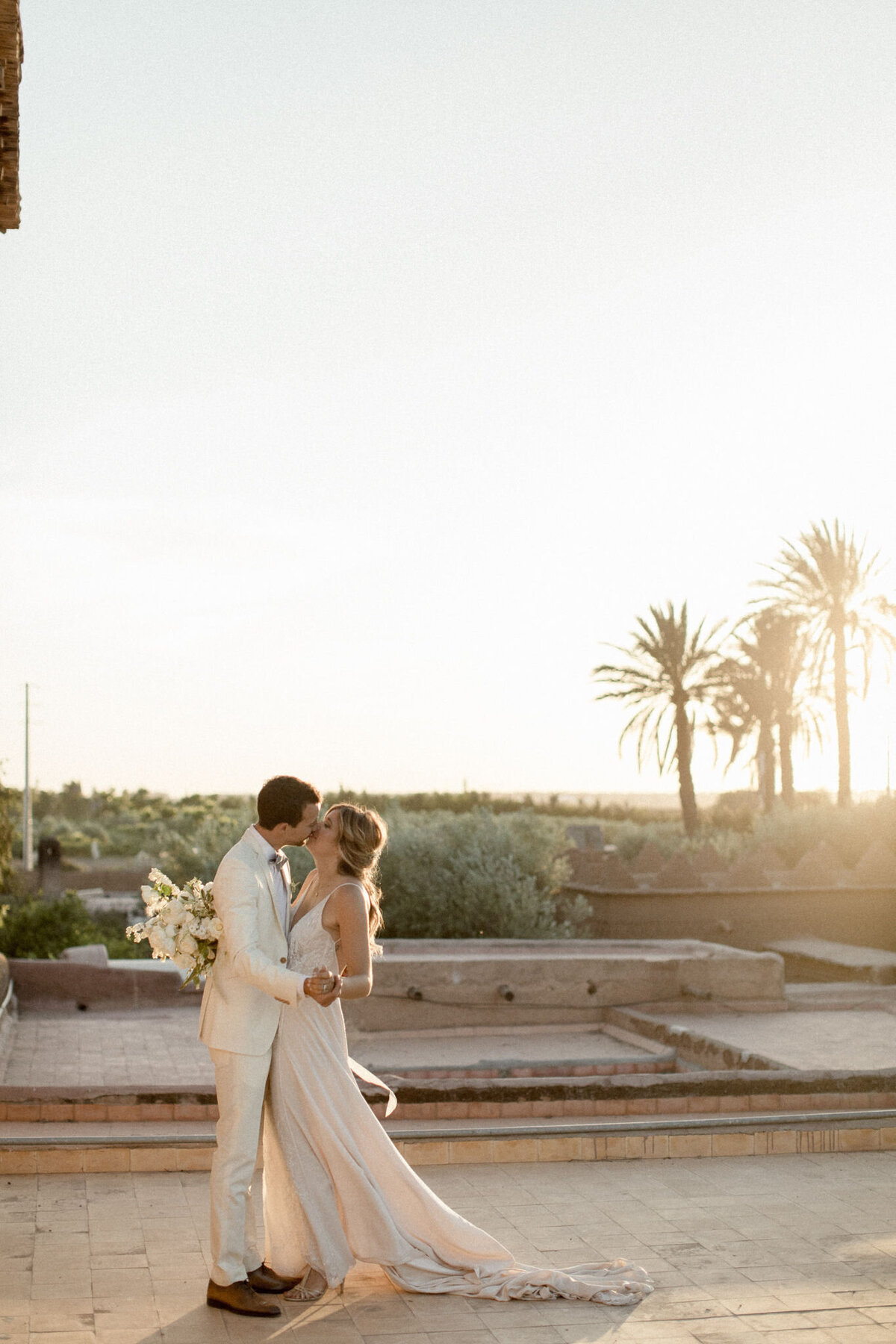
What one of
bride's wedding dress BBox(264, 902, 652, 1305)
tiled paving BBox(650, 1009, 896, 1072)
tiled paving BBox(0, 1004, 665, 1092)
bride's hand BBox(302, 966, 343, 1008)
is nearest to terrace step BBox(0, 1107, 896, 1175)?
bride's wedding dress BBox(264, 902, 652, 1305)

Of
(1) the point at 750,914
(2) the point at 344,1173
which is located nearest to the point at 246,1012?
(2) the point at 344,1173

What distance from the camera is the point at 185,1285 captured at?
5.30 metres

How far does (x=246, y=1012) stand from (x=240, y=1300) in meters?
1.00

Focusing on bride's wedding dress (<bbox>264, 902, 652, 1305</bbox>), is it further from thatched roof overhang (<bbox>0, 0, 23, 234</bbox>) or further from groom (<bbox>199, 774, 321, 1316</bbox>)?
thatched roof overhang (<bbox>0, 0, 23, 234</bbox>)

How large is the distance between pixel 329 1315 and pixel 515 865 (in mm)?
15272

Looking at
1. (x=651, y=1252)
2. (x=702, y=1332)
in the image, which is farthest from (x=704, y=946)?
(x=702, y=1332)

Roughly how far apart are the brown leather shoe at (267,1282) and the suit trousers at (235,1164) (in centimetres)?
3

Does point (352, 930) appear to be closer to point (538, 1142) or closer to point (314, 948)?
point (314, 948)

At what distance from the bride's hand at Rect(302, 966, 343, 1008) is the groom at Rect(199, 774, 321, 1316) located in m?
0.04

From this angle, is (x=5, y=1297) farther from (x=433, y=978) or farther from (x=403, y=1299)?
(x=433, y=978)

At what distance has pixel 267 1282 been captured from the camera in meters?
5.08

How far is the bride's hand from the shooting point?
4.87 meters

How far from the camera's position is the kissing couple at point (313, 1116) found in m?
5.08

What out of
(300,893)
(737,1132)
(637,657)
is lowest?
(737,1132)
